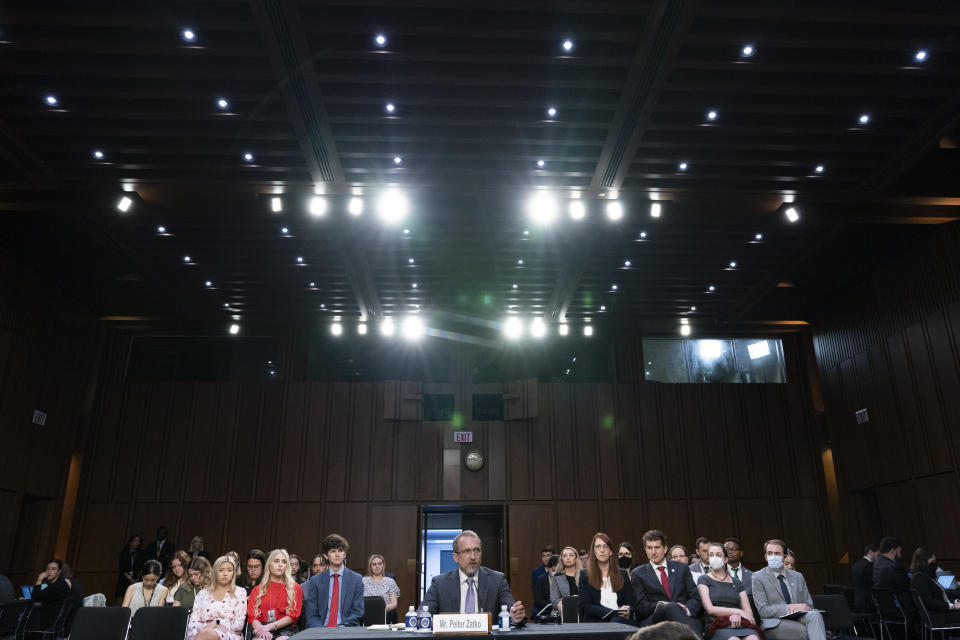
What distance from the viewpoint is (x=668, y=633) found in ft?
5.26

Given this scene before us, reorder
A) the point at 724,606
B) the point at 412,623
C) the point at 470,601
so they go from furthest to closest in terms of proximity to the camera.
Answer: the point at 724,606
the point at 470,601
the point at 412,623

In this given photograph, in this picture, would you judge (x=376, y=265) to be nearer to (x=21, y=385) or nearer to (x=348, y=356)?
(x=348, y=356)

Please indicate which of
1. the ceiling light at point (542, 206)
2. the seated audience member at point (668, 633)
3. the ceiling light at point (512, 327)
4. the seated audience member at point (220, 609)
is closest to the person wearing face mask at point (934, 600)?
the ceiling light at point (542, 206)

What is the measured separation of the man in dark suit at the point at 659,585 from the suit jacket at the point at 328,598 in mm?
2328

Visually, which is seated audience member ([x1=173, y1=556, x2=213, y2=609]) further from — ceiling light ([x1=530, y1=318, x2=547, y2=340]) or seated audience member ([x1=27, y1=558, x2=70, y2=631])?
ceiling light ([x1=530, y1=318, x2=547, y2=340])

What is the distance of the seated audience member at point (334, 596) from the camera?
212 inches

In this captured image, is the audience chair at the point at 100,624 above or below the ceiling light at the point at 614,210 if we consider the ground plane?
below

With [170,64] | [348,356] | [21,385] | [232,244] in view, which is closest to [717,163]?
[170,64]

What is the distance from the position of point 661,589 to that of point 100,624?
4546mm

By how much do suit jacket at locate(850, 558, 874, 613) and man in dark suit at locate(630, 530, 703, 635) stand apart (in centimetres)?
493

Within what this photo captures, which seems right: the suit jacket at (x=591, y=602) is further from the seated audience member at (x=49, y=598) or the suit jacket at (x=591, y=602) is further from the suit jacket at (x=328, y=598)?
the seated audience member at (x=49, y=598)

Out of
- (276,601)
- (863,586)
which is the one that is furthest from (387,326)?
(863,586)

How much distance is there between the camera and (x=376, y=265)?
38.3ft

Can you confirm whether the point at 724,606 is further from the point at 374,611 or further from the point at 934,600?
the point at 934,600
